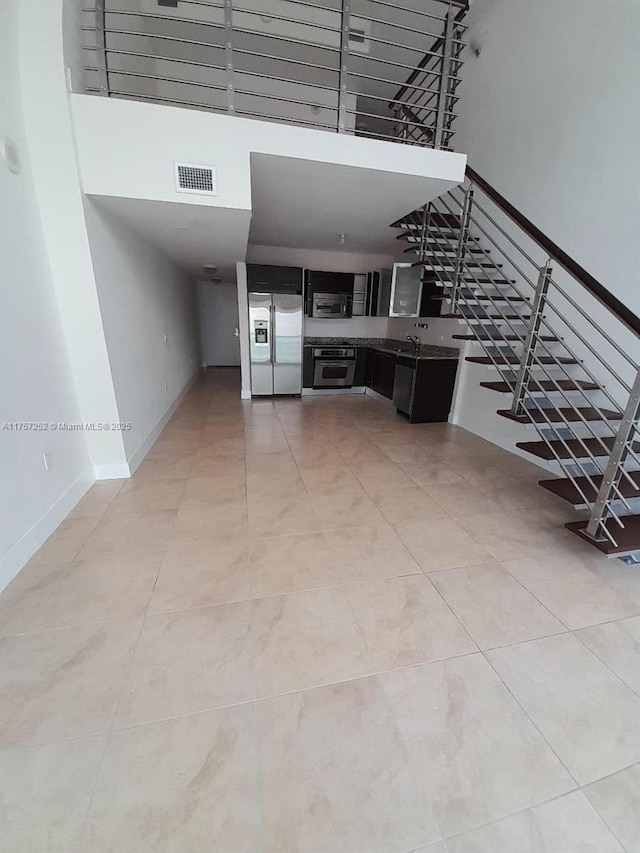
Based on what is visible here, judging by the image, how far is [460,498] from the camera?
2.69 meters

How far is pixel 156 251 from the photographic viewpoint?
3908 millimetres

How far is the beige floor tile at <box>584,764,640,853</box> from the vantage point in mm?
940

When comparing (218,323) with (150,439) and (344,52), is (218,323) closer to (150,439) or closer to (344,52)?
(150,439)

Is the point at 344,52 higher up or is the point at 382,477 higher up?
the point at 344,52

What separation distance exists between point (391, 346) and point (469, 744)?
538 centimetres

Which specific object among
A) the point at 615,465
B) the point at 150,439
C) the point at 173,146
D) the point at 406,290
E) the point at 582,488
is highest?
the point at 173,146

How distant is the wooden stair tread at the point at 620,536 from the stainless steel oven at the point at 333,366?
4.08 meters

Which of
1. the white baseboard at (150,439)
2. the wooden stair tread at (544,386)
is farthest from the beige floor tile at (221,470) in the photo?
the wooden stair tread at (544,386)

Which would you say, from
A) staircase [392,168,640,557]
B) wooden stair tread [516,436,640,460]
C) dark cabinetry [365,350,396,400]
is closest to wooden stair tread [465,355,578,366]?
staircase [392,168,640,557]

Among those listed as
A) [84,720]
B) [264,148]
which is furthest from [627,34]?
[84,720]

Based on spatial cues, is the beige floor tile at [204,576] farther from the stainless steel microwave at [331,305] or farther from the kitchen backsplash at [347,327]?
the kitchen backsplash at [347,327]

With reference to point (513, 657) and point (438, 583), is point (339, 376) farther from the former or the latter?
point (513, 657)

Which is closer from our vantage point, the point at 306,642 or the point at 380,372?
the point at 306,642

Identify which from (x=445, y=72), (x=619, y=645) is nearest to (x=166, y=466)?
(x=619, y=645)
